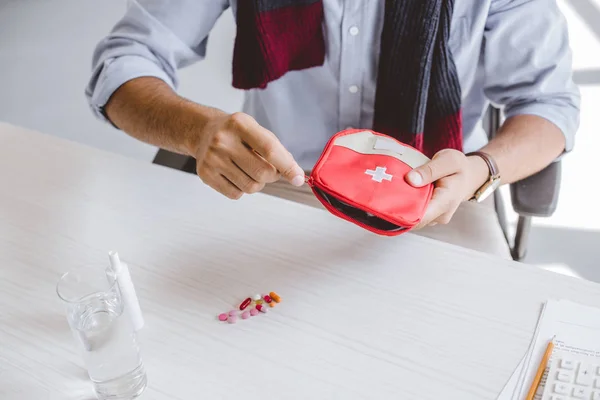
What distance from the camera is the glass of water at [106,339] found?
0.67 metres

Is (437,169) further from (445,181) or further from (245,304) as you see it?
(245,304)

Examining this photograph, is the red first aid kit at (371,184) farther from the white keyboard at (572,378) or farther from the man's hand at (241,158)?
the white keyboard at (572,378)

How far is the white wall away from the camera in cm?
229

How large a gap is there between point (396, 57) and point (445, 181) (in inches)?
13.0

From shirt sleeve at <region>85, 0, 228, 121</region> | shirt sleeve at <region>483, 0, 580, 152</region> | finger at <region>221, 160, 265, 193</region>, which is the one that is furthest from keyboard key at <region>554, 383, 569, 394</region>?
shirt sleeve at <region>85, 0, 228, 121</region>

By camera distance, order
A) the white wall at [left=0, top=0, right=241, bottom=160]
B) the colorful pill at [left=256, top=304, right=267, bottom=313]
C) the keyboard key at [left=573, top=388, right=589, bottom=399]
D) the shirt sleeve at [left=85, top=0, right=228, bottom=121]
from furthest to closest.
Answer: the white wall at [left=0, top=0, right=241, bottom=160]
the shirt sleeve at [left=85, top=0, right=228, bottom=121]
the colorful pill at [left=256, top=304, right=267, bottom=313]
the keyboard key at [left=573, top=388, right=589, bottom=399]

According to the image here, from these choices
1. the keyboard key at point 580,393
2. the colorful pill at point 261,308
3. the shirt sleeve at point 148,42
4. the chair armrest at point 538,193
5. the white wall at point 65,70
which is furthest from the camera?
the white wall at point 65,70

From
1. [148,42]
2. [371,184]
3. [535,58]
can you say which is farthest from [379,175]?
[148,42]

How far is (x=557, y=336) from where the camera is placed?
707 mm

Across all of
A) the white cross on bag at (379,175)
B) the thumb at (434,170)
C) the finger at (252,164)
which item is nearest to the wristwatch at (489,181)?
the thumb at (434,170)

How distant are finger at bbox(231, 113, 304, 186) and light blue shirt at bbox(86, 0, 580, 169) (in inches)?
15.7

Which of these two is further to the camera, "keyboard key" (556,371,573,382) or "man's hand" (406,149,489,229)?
"man's hand" (406,149,489,229)

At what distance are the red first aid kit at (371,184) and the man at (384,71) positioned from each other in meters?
0.18

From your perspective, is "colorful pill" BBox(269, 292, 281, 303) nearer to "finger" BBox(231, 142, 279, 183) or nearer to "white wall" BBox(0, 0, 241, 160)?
"finger" BBox(231, 142, 279, 183)
